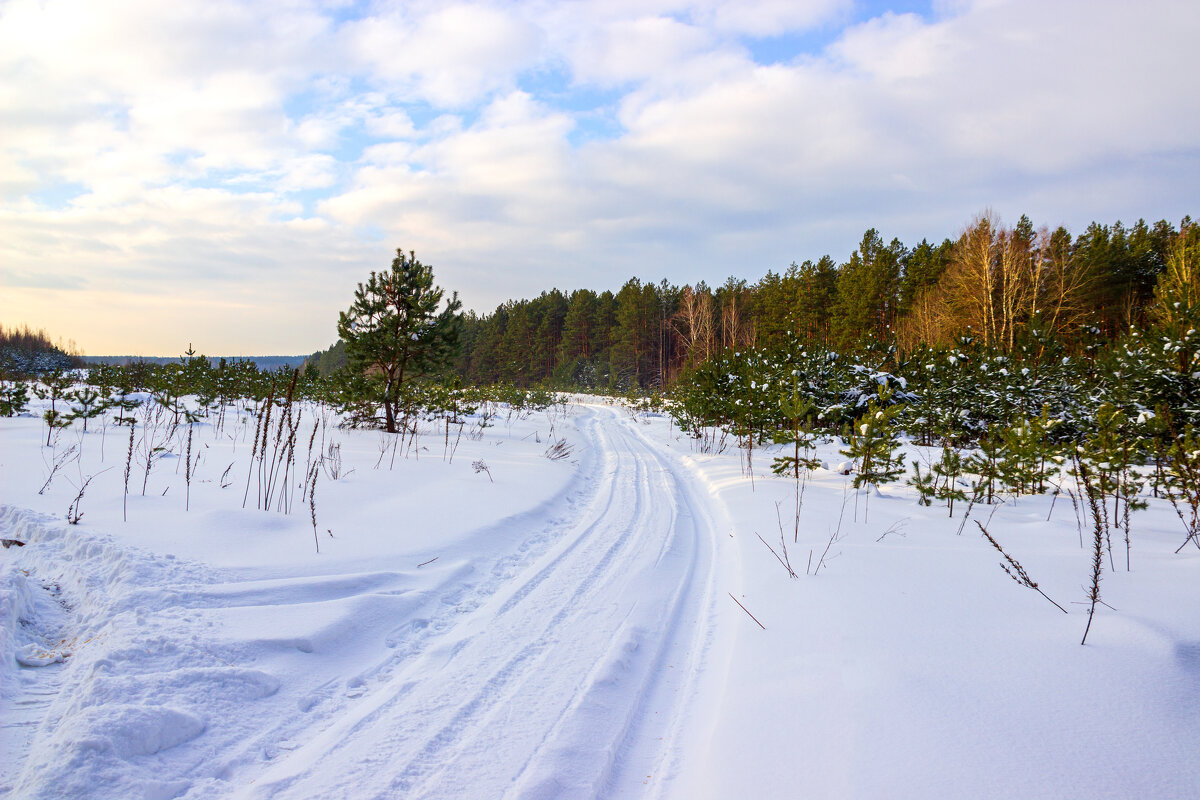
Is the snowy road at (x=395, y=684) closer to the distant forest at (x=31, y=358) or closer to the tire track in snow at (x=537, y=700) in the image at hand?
the tire track in snow at (x=537, y=700)

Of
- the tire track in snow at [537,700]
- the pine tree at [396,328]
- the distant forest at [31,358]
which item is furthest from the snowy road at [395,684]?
the distant forest at [31,358]

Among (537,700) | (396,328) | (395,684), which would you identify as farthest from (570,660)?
(396,328)

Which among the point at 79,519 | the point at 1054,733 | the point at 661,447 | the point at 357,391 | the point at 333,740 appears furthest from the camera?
the point at 661,447

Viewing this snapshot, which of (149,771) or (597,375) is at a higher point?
(597,375)

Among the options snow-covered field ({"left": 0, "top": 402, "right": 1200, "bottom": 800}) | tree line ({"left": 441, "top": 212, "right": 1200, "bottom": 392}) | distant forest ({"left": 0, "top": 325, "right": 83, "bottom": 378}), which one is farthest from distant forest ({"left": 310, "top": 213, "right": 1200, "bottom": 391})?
distant forest ({"left": 0, "top": 325, "right": 83, "bottom": 378})

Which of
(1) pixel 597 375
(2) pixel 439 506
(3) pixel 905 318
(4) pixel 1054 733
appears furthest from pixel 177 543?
(1) pixel 597 375

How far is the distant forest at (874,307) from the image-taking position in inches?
984

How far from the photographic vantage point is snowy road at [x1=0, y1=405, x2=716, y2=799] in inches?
73.5

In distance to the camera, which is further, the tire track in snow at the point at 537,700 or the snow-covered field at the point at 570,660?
the tire track in snow at the point at 537,700

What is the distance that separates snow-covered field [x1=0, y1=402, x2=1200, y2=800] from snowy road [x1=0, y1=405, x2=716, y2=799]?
0.5 inches

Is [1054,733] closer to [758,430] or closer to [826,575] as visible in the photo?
[826,575]

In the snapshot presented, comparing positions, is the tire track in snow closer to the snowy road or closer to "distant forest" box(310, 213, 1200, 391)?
the snowy road

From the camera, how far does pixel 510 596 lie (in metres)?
3.57

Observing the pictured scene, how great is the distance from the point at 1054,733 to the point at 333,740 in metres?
2.81
